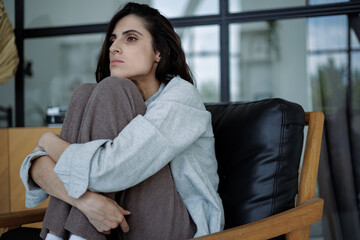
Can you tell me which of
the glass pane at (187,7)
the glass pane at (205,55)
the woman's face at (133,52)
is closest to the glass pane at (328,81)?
the glass pane at (205,55)

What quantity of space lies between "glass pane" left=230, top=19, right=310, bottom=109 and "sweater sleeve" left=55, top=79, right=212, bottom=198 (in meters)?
1.75

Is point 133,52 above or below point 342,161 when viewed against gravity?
above

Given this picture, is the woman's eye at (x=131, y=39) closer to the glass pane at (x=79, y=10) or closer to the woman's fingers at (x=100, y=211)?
the woman's fingers at (x=100, y=211)

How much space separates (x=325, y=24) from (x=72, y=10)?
6.19 ft

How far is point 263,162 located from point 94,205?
53 cm

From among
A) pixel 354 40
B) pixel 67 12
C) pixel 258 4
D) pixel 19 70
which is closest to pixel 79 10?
pixel 67 12

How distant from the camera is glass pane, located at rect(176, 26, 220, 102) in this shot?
271 cm

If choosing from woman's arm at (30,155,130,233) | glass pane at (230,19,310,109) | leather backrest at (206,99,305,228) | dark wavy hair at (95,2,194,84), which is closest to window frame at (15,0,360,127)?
glass pane at (230,19,310,109)

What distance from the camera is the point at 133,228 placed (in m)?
1.01

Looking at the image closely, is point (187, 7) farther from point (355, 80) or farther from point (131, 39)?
point (131, 39)

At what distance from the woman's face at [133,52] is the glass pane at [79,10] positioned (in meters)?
1.30

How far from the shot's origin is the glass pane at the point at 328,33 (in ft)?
7.80

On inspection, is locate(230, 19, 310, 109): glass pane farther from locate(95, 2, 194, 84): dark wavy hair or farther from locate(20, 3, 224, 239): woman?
locate(20, 3, 224, 239): woman

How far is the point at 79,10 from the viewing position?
284cm
